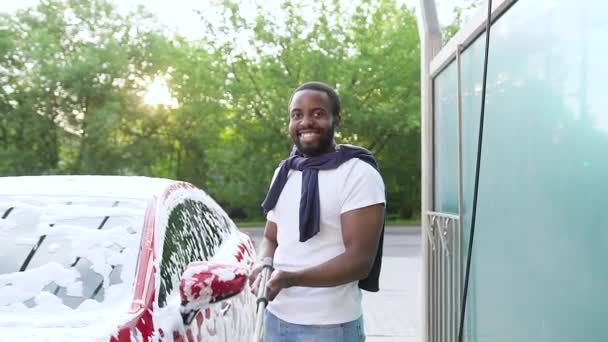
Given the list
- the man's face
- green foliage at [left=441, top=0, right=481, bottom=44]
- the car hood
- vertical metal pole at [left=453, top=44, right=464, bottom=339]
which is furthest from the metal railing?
the car hood

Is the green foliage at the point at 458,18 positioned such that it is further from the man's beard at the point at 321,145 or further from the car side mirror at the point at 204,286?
the car side mirror at the point at 204,286

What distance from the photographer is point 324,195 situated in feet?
7.84

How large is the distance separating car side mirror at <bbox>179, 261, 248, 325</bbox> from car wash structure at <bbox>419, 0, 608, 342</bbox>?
890 mm

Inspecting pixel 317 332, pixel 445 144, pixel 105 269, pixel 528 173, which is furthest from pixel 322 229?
pixel 445 144

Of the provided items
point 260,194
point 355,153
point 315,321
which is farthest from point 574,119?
point 260,194

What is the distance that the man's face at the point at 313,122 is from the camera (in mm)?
2445

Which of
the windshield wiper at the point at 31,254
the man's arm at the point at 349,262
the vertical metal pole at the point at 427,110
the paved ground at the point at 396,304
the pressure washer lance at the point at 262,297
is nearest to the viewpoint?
the pressure washer lance at the point at 262,297

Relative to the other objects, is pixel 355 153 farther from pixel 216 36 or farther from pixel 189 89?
pixel 189 89

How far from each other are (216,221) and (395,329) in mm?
3714

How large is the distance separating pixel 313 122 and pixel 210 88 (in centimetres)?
2403

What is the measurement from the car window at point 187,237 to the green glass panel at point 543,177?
119 centimetres

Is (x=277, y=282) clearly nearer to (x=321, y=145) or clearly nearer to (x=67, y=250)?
(x=321, y=145)

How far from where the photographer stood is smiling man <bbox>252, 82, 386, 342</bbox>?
229 centimetres

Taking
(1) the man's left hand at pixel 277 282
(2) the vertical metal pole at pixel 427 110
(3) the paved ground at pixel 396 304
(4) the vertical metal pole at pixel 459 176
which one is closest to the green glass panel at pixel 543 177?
(4) the vertical metal pole at pixel 459 176
